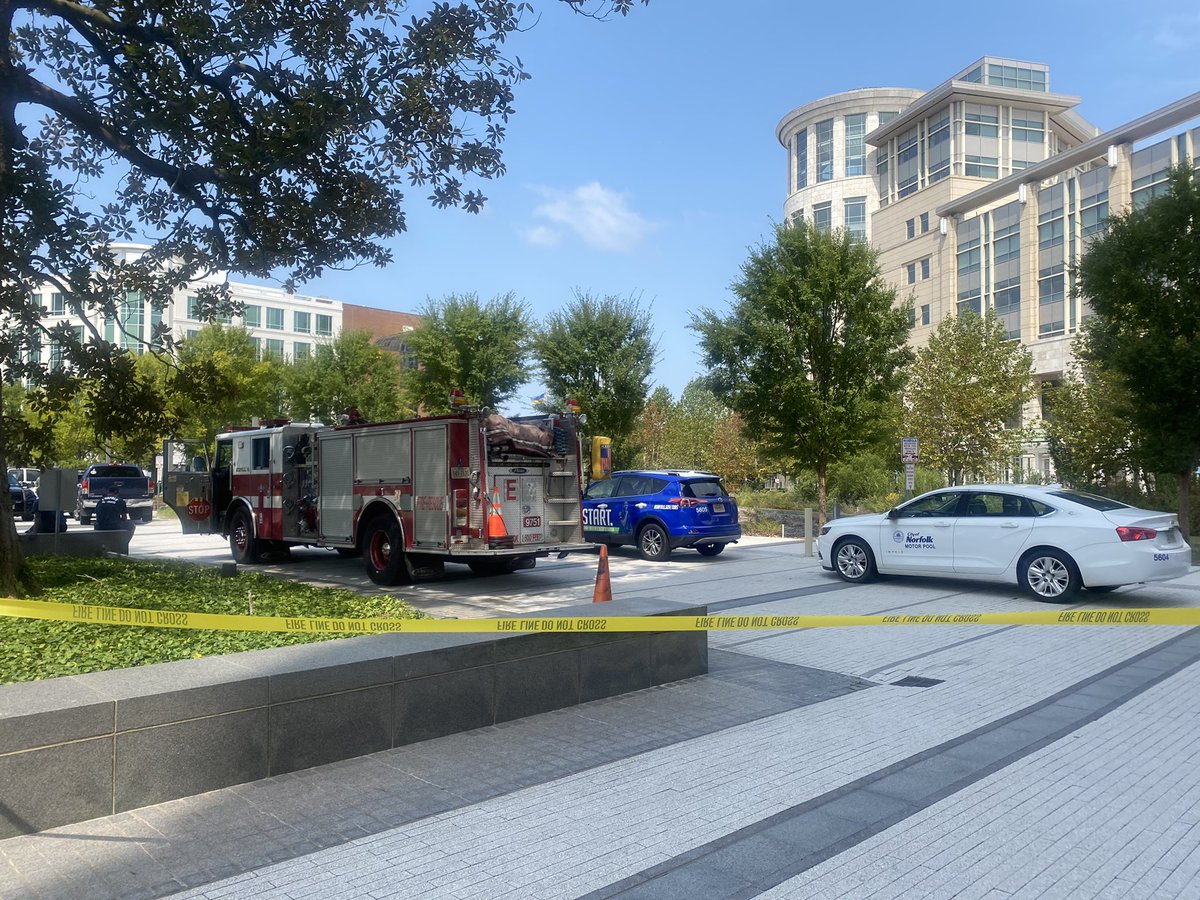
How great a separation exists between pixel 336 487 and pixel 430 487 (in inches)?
97.5

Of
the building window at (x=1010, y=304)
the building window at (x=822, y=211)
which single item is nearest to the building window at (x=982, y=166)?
the building window at (x=1010, y=304)

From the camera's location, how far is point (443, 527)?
12719mm

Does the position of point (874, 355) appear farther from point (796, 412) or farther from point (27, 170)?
point (27, 170)

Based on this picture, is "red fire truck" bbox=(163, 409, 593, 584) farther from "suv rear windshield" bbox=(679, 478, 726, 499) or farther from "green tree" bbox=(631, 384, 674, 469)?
"green tree" bbox=(631, 384, 674, 469)

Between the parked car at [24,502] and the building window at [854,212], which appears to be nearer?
the parked car at [24,502]

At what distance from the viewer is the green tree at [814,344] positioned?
2294cm

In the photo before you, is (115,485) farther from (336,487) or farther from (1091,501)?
(1091,501)

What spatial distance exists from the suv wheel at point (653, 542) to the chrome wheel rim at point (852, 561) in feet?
13.9

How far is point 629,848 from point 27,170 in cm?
881

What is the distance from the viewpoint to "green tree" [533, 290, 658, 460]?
32219 millimetres

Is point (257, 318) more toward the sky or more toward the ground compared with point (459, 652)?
more toward the sky

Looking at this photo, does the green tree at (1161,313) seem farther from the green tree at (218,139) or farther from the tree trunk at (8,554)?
the tree trunk at (8,554)

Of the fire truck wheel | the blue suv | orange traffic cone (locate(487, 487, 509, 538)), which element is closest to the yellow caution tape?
orange traffic cone (locate(487, 487, 509, 538))

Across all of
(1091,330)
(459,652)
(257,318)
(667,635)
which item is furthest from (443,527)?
(257,318)
